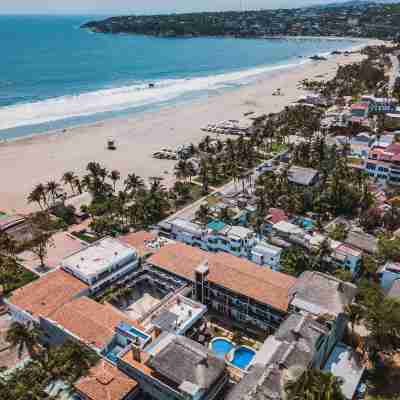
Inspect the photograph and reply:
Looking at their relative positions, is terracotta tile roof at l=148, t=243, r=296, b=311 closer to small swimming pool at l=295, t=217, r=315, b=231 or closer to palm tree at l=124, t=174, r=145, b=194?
small swimming pool at l=295, t=217, r=315, b=231

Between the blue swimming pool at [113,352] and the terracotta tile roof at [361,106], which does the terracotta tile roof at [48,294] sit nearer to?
the blue swimming pool at [113,352]

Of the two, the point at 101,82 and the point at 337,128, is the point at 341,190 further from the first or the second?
the point at 101,82

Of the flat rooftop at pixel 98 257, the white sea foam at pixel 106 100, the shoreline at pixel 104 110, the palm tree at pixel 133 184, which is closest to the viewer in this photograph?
the flat rooftop at pixel 98 257

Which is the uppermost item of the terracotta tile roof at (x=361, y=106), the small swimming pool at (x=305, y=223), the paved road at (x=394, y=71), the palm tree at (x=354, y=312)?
the paved road at (x=394, y=71)

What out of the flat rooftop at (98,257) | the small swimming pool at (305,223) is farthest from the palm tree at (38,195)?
Result: the small swimming pool at (305,223)

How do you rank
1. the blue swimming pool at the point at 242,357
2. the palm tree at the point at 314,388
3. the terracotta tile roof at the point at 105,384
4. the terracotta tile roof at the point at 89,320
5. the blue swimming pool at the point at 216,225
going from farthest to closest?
the blue swimming pool at the point at 216,225 < the blue swimming pool at the point at 242,357 < the terracotta tile roof at the point at 89,320 < the terracotta tile roof at the point at 105,384 < the palm tree at the point at 314,388

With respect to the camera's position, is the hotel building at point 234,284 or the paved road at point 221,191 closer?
the hotel building at point 234,284

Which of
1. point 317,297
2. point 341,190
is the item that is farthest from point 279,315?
point 341,190
